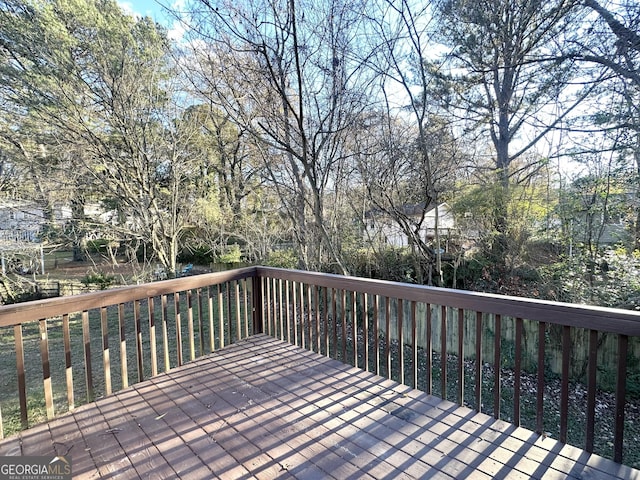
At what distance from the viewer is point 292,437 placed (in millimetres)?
1862

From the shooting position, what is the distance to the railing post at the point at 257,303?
3.62 m

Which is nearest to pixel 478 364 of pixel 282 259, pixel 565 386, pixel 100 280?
pixel 565 386

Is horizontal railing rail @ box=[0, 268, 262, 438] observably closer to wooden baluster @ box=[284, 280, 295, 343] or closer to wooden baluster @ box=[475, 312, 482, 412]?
wooden baluster @ box=[284, 280, 295, 343]

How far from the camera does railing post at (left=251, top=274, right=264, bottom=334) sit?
143 inches

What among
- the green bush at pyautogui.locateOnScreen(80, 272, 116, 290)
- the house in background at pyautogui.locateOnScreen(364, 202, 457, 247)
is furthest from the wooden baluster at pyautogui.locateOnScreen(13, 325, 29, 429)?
the green bush at pyautogui.locateOnScreen(80, 272, 116, 290)

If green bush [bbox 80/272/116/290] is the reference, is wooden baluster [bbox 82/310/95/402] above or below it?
above

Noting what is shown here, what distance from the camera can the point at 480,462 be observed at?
1.62m

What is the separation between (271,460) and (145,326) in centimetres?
604

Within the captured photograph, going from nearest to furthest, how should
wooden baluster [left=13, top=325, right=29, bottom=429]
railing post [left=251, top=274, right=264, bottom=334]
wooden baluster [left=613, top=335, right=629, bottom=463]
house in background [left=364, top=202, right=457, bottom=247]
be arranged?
1. wooden baluster [left=613, top=335, right=629, bottom=463]
2. wooden baluster [left=13, top=325, right=29, bottom=429]
3. railing post [left=251, top=274, right=264, bottom=334]
4. house in background [left=364, top=202, right=457, bottom=247]

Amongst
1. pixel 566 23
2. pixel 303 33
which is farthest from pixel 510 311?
pixel 566 23

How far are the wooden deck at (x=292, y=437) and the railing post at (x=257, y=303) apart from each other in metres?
1.14

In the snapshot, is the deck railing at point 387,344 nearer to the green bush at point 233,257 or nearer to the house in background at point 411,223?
the house in background at point 411,223

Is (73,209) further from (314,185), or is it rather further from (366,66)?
(366,66)

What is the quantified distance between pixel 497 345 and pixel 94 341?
20.9 feet
